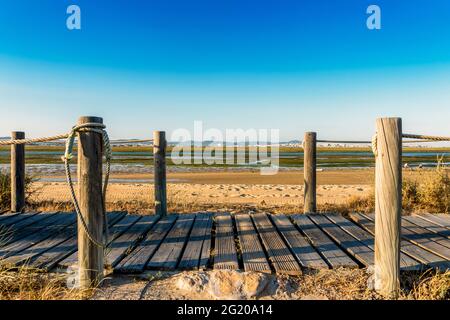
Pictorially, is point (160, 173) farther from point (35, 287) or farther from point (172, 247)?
point (35, 287)

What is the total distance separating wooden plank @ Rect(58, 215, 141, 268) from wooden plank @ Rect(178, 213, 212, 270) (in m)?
0.71

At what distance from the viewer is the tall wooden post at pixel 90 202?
2389 millimetres

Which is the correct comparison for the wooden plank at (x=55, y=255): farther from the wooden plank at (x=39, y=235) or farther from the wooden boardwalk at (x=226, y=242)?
the wooden plank at (x=39, y=235)

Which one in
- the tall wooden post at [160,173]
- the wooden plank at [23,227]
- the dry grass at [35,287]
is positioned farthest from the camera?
the tall wooden post at [160,173]

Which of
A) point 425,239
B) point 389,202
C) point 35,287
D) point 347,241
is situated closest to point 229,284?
point 389,202

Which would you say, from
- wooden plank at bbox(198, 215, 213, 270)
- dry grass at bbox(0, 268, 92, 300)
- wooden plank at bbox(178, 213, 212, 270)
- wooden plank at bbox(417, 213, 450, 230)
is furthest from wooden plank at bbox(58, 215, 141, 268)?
wooden plank at bbox(417, 213, 450, 230)

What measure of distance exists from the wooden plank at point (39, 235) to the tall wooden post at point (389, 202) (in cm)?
337

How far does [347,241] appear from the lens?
348cm

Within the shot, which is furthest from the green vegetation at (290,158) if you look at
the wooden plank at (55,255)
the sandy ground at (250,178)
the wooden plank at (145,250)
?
the wooden plank at (55,255)

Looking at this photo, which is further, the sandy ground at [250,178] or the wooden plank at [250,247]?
the sandy ground at [250,178]

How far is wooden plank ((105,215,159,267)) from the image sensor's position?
2986 millimetres

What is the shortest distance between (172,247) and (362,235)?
2224 mm

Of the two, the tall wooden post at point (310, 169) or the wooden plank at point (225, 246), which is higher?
the tall wooden post at point (310, 169)
